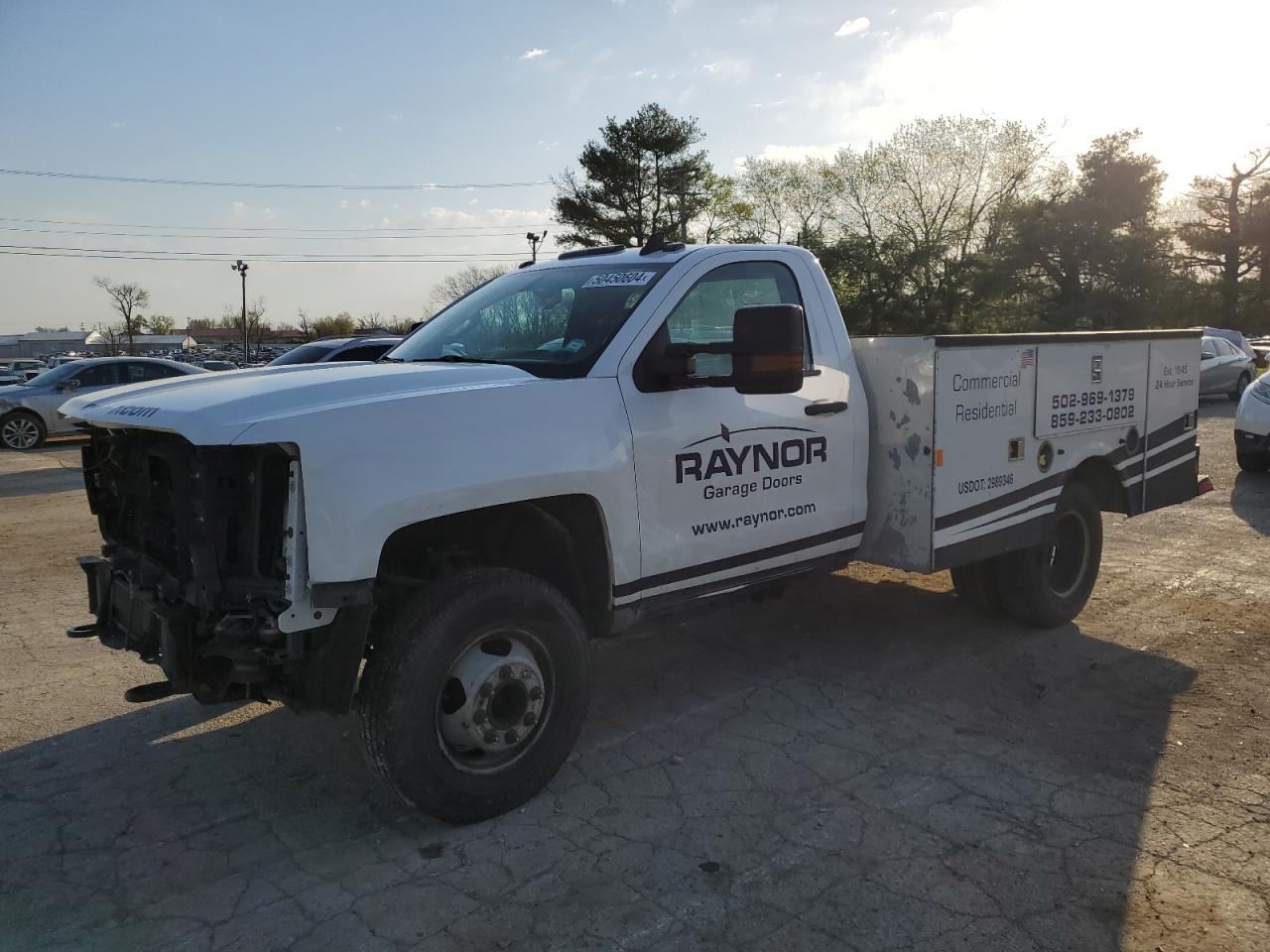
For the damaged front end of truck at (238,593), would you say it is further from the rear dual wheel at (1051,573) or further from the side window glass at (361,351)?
the side window glass at (361,351)

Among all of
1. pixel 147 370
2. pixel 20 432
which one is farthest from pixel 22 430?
pixel 147 370

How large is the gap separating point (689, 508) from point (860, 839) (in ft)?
4.69

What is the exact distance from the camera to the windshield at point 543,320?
13.5 ft

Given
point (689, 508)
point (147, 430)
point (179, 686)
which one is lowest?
point (179, 686)

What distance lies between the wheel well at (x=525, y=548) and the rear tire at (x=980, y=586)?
274cm

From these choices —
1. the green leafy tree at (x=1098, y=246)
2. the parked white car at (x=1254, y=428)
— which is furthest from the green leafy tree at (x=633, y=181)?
the parked white car at (x=1254, y=428)

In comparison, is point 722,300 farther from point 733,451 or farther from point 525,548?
point 525,548

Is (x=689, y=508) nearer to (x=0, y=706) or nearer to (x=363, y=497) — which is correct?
(x=363, y=497)

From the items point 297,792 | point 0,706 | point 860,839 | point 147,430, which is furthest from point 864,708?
point 0,706

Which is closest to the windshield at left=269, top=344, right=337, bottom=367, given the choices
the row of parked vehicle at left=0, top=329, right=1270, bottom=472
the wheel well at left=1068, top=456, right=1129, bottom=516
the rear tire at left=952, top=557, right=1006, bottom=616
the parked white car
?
the row of parked vehicle at left=0, top=329, right=1270, bottom=472

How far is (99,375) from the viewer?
1767cm

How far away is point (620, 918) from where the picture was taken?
305cm

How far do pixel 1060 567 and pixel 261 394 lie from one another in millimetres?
4748

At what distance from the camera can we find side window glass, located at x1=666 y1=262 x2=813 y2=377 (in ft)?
14.1
